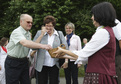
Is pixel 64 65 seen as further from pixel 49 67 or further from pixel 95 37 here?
pixel 95 37

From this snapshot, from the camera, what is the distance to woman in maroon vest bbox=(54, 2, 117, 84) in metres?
2.54

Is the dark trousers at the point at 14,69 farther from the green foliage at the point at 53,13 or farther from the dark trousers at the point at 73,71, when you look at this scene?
the green foliage at the point at 53,13

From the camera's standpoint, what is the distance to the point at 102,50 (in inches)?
101

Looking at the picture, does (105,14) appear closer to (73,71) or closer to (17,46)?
(17,46)

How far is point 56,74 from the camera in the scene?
14.2 ft

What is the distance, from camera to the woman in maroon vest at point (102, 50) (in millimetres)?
2537

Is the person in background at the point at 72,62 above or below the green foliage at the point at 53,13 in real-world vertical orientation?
below

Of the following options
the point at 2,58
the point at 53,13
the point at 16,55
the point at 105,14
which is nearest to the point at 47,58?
the point at 16,55

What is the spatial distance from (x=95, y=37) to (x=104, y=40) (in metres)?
0.13

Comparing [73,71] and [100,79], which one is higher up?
[100,79]

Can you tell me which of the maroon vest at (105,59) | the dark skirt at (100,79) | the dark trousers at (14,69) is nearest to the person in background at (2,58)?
the dark trousers at (14,69)

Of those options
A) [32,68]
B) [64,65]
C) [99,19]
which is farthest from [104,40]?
[32,68]

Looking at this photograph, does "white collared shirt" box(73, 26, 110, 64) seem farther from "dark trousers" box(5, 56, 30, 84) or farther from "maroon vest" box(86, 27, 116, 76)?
"dark trousers" box(5, 56, 30, 84)

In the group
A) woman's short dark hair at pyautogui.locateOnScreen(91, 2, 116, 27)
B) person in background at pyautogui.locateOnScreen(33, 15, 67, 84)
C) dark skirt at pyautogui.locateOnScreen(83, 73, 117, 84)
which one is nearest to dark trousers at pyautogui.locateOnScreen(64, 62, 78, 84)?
person in background at pyautogui.locateOnScreen(33, 15, 67, 84)
